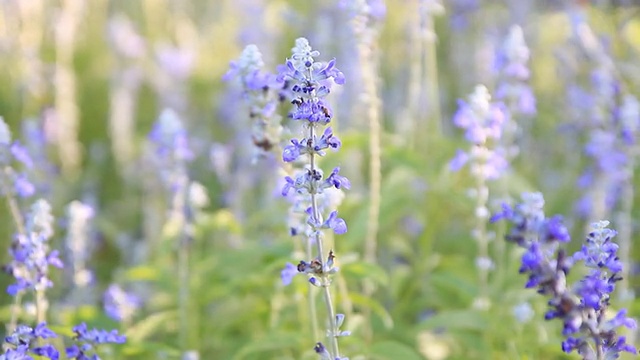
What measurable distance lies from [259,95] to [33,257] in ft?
3.49

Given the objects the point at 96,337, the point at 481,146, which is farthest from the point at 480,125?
the point at 96,337

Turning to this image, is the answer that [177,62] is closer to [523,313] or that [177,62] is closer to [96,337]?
[523,313]

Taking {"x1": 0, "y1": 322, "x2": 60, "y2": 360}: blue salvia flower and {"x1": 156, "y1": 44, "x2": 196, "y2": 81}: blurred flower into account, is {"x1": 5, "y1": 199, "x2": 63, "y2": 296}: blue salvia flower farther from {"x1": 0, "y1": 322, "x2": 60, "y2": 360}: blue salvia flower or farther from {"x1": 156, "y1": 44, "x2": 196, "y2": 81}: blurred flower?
{"x1": 156, "y1": 44, "x2": 196, "y2": 81}: blurred flower

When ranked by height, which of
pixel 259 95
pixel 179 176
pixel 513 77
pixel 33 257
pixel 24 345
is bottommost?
pixel 24 345

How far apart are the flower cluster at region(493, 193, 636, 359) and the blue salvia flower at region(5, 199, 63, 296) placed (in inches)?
65.1

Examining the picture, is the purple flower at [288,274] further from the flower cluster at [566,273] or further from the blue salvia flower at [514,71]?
the blue salvia flower at [514,71]

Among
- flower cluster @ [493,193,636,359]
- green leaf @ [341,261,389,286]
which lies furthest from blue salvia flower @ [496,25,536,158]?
flower cluster @ [493,193,636,359]

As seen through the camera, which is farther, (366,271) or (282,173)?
(282,173)

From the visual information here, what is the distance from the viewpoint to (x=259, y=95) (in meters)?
3.55

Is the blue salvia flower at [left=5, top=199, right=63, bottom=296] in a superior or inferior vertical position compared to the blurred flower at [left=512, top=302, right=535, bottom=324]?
superior

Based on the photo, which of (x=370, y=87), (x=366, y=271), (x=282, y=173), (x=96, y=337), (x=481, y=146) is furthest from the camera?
(x=370, y=87)

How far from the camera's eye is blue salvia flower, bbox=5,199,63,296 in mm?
3184

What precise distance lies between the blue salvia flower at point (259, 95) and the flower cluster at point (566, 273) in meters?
1.24

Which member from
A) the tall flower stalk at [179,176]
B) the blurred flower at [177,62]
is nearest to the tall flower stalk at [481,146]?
the tall flower stalk at [179,176]
